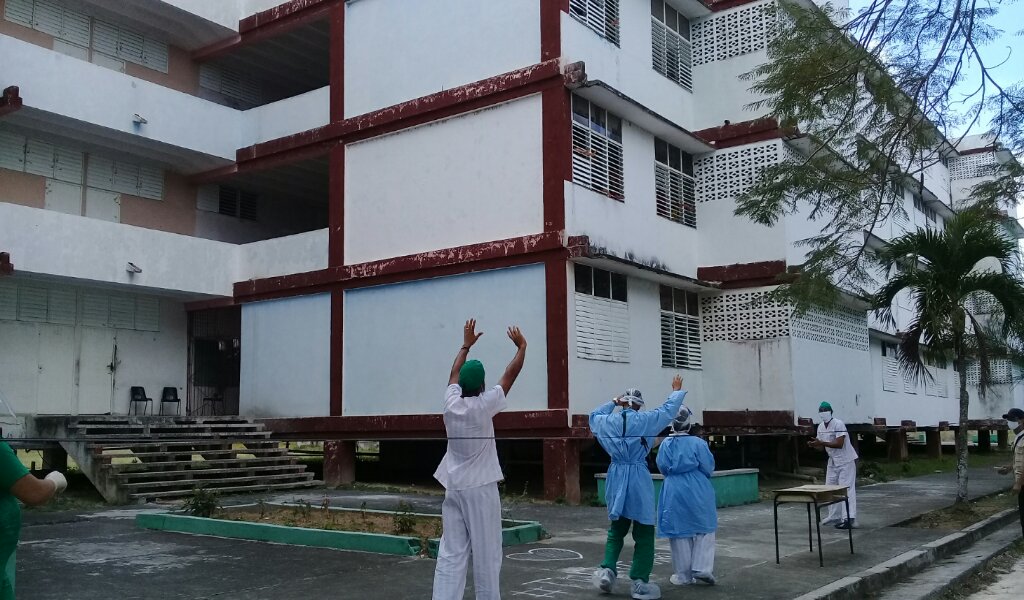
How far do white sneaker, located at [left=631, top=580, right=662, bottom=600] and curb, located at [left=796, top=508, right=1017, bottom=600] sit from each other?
47.0 inches

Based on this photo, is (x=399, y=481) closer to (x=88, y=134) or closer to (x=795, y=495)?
(x=88, y=134)

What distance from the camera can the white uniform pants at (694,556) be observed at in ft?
27.5

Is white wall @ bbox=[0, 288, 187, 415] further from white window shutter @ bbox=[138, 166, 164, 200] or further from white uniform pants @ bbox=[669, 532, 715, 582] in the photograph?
white uniform pants @ bbox=[669, 532, 715, 582]

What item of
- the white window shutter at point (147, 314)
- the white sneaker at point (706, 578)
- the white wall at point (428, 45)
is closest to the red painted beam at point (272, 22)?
the white wall at point (428, 45)

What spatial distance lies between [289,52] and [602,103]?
9294 mm

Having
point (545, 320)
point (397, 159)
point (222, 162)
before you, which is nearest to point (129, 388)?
point (222, 162)

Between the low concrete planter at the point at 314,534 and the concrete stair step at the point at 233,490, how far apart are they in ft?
7.65

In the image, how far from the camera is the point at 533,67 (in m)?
16.4

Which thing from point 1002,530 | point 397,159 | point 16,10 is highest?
point 16,10

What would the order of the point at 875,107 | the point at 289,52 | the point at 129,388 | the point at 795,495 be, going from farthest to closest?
the point at 289,52 < the point at 129,388 < the point at 875,107 < the point at 795,495

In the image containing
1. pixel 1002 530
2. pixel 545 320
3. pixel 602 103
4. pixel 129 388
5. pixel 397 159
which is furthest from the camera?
pixel 129 388

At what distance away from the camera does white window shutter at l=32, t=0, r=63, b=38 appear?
62.3 ft

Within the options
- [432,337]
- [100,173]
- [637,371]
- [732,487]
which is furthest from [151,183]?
[732,487]

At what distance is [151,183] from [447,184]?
8.07 meters
